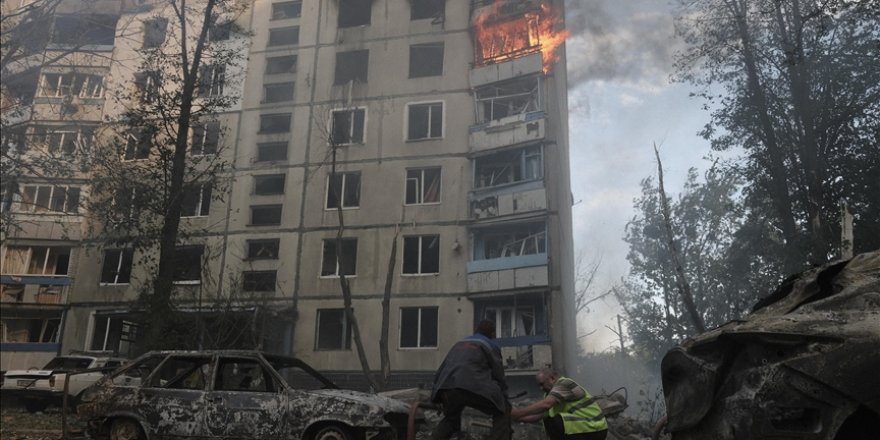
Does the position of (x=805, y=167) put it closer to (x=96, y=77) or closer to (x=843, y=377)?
(x=843, y=377)

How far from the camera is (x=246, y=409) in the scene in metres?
7.56

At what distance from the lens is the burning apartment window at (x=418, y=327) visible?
24578 millimetres

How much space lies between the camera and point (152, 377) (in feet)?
26.0

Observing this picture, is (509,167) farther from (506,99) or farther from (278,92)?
(278,92)

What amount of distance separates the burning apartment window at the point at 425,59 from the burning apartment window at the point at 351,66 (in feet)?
7.50

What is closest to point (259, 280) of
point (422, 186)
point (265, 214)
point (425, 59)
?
point (265, 214)

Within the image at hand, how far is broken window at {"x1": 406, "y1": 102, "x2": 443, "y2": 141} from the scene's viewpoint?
2766 centimetres

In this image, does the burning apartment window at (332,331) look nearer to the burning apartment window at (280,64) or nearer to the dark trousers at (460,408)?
the burning apartment window at (280,64)

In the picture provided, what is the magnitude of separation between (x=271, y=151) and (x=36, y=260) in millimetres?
12332

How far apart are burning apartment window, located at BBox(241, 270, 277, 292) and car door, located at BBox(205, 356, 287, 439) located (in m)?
19.7

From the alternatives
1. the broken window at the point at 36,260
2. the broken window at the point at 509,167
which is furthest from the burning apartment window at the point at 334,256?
the broken window at the point at 36,260

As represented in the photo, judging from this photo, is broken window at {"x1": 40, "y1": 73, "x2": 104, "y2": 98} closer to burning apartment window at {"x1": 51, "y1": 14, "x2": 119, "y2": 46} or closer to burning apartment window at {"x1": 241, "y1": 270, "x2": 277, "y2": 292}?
burning apartment window at {"x1": 51, "y1": 14, "x2": 119, "y2": 46}

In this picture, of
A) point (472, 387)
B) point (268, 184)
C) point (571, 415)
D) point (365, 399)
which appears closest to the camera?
point (472, 387)

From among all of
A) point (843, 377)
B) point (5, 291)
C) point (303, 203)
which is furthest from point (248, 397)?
point (5, 291)
